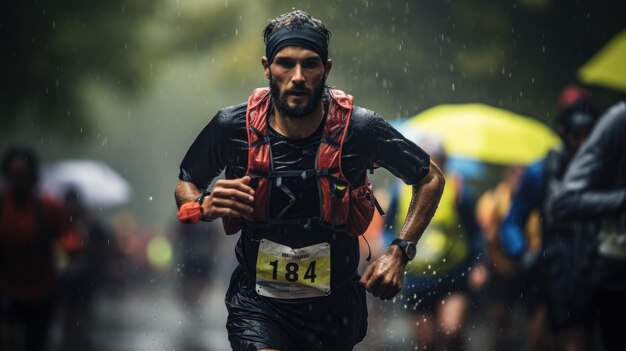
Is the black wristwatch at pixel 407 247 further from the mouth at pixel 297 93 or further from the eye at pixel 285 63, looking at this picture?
the eye at pixel 285 63

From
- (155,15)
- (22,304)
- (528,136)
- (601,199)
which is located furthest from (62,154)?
(601,199)

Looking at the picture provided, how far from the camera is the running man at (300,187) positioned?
15.1 ft

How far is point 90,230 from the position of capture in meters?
11.9

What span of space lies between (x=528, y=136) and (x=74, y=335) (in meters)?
5.09

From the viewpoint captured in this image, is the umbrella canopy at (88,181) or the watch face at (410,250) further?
the umbrella canopy at (88,181)

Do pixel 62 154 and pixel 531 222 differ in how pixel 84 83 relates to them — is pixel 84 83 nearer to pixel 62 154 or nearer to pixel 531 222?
pixel 62 154

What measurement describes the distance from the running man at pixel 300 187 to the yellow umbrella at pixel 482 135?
6.49 m

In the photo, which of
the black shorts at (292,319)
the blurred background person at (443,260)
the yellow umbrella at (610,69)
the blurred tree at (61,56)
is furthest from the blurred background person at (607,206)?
the blurred tree at (61,56)

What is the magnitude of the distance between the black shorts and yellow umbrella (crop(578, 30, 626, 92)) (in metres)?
9.46

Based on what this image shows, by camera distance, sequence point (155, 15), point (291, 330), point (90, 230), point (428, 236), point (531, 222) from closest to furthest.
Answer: point (291, 330)
point (428, 236)
point (531, 222)
point (90, 230)
point (155, 15)

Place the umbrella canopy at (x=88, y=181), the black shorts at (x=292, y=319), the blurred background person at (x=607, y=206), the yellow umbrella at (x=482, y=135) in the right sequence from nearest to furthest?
the black shorts at (x=292, y=319)
the blurred background person at (x=607, y=206)
the yellow umbrella at (x=482, y=135)
the umbrella canopy at (x=88, y=181)

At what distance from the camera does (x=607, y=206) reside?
21.5 ft

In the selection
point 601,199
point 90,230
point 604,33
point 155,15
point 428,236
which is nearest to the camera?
point 601,199

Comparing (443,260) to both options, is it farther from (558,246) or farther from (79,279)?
(79,279)
